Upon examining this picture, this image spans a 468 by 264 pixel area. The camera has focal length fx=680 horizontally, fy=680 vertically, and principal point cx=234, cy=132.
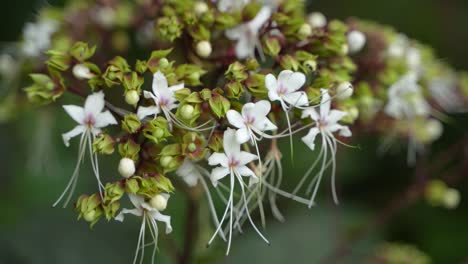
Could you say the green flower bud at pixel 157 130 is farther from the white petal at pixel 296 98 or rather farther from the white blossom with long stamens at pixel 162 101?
the white petal at pixel 296 98

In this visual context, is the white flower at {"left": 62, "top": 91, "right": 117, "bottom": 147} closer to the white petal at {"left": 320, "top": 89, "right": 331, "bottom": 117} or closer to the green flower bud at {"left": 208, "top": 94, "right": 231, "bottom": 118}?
the green flower bud at {"left": 208, "top": 94, "right": 231, "bottom": 118}

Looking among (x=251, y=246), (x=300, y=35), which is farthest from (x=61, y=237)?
(x=300, y=35)

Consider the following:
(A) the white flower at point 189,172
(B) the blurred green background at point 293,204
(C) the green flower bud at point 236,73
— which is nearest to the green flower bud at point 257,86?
(C) the green flower bud at point 236,73

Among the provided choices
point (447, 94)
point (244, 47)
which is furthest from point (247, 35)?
point (447, 94)

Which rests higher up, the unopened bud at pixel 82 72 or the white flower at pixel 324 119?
the unopened bud at pixel 82 72

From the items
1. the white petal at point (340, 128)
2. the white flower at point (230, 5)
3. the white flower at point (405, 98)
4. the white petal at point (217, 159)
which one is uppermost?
the white flower at point (230, 5)

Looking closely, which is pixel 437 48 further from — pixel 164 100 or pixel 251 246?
pixel 164 100

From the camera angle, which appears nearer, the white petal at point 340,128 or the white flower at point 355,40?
the white petal at point 340,128

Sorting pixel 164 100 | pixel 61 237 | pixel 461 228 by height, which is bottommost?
pixel 461 228
